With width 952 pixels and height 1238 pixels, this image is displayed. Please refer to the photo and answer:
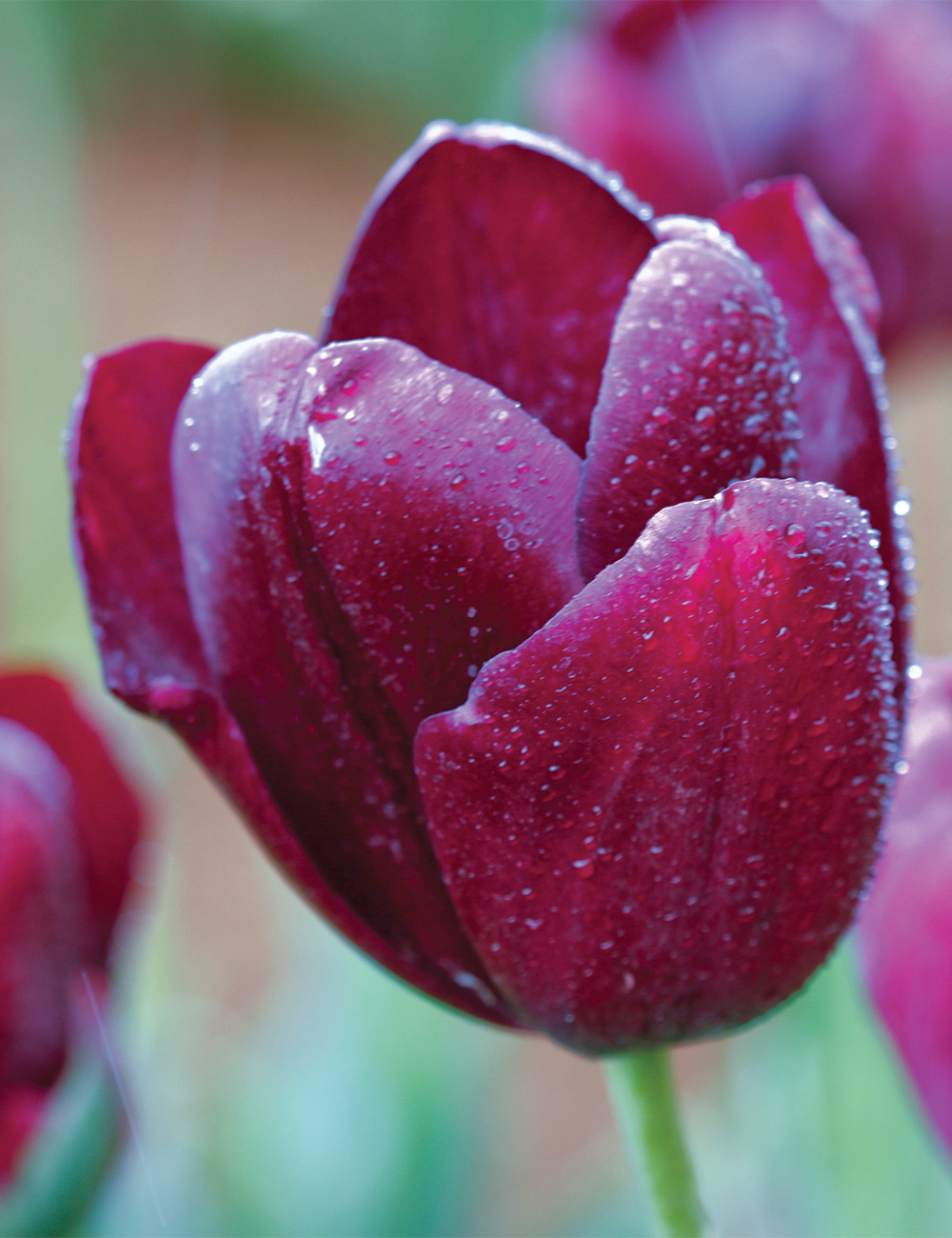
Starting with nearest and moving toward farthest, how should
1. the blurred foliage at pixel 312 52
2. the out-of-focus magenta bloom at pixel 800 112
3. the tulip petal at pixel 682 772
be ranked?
the tulip petal at pixel 682 772, the out-of-focus magenta bloom at pixel 800 112, the blurred foliage at pixel 312 52

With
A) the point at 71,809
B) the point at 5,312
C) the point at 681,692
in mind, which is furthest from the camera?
the point at 5,312

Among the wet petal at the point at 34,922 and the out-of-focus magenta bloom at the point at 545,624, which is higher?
the out-of-focus magenta bloom at the point at 545,624

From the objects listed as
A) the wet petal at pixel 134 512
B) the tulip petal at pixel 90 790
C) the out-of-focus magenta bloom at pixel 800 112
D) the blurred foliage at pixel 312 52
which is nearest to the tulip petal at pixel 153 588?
the wet petal at pixel 134 512

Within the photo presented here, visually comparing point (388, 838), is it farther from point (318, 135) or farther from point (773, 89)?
point (318, 135)

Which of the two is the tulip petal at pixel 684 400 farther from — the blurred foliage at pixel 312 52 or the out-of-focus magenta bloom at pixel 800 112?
the blurred foliage at pixel 312 52

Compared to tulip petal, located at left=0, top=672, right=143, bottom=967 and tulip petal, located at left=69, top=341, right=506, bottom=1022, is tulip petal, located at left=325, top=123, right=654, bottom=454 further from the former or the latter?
tulip petal, located at left=0, top=672, right=143, bottom=967

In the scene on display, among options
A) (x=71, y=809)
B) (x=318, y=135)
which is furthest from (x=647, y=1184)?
(x=318, y=135)

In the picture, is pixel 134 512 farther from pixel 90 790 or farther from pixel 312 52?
pixel 312 52

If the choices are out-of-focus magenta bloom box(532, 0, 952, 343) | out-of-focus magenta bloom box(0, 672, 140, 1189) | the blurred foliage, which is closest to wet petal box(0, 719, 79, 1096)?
out-of-focus magenta bloom box(0, 672, 140, 1189)
